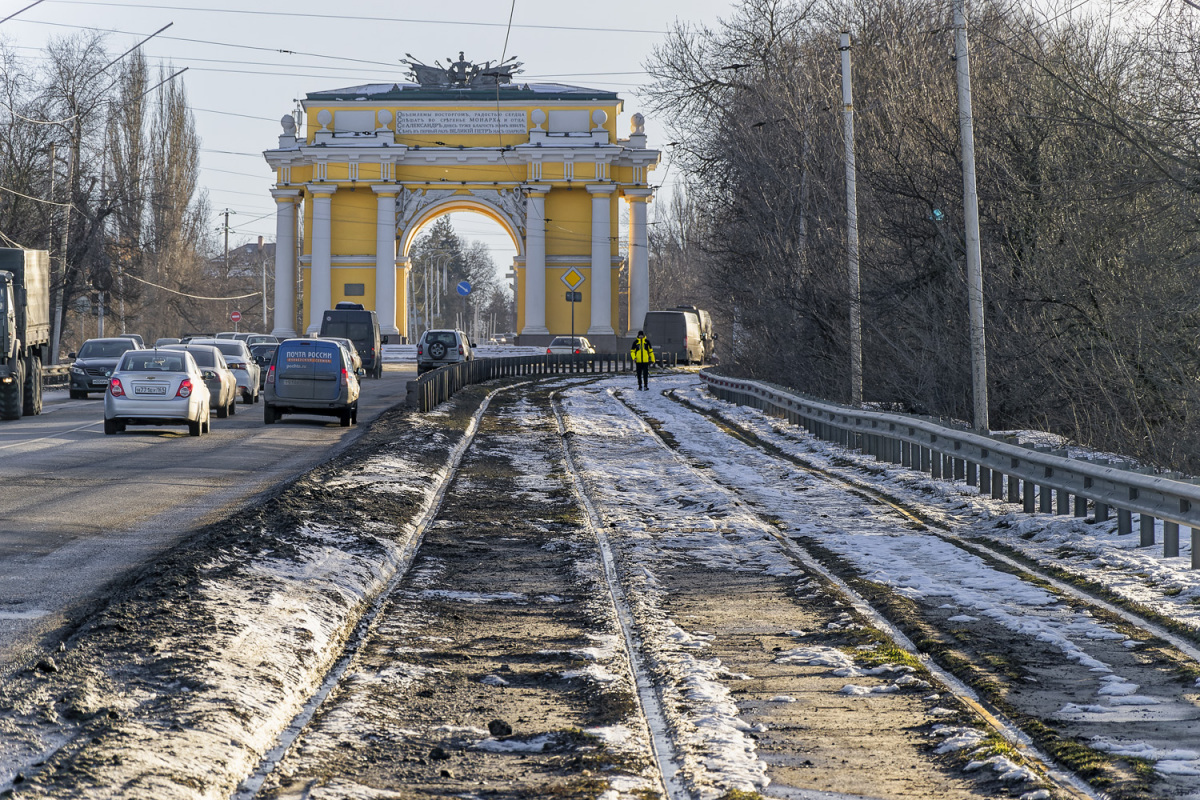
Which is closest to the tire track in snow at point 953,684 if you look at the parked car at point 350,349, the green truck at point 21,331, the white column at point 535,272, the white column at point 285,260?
the parked car at point 350,349

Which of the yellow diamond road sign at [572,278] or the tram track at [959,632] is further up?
the yellow diamond road sign at [572,278]

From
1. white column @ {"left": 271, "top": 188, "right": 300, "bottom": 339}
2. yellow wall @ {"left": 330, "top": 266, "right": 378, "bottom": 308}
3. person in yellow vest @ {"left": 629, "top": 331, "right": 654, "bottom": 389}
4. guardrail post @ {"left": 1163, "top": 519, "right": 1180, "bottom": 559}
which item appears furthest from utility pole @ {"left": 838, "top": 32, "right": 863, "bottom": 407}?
white column @ {"left": 271, "top": 188, "right": 300, "bottom": 339}

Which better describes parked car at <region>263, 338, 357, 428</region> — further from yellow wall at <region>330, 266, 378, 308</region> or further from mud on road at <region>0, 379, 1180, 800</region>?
yellow wall at <region>330, 266, 378, 308</region>

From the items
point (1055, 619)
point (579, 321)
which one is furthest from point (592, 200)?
point (1055, 619)

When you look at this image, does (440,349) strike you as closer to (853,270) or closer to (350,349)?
(350,349)

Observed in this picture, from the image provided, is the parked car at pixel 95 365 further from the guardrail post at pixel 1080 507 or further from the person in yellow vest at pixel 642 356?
the guardrail post at pixel 1080 507

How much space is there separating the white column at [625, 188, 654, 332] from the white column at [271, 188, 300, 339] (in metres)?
18.9

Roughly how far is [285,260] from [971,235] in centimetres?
6521

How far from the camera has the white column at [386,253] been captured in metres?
75.5

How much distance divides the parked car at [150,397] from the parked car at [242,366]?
35.1ft

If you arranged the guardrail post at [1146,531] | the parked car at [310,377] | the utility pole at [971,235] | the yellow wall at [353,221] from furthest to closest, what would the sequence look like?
the yellow wall at [353,221], the parked car at [310,377], the utility pole at [971,235], the guardrail post at [1146,531]

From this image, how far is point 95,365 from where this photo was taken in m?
37.9

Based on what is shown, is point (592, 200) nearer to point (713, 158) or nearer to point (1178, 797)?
point (713, 158)

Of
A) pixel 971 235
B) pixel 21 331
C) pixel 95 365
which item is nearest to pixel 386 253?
pixel 95 365
